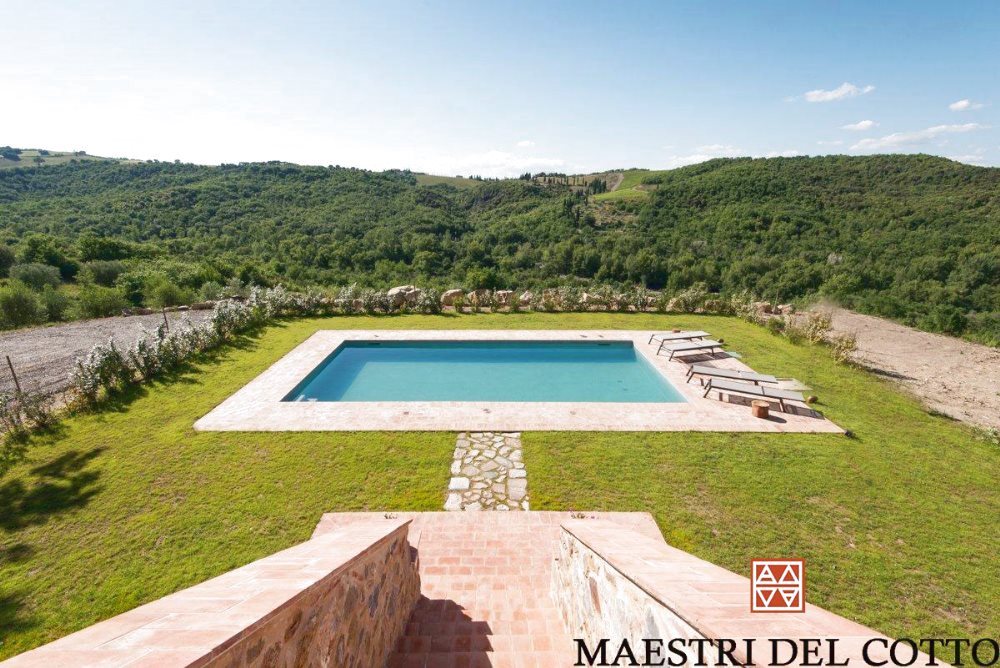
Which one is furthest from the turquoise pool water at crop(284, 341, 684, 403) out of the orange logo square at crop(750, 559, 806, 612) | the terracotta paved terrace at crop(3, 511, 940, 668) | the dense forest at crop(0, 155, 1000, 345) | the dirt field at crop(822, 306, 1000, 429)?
the dense forest at crop(0, 155, 1000, 345)

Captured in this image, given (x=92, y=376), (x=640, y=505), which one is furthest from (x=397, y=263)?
(x=640, y=505)

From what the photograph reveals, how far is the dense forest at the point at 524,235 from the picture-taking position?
23344mm

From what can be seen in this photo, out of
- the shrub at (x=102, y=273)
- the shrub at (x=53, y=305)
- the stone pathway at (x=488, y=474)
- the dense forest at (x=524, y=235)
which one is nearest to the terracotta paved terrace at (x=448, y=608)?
the stone pathway at (x=488, y=474)

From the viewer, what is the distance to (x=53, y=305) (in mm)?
16141

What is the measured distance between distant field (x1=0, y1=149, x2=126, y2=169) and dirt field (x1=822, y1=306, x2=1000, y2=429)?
87222 millimetres

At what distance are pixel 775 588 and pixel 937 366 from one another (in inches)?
504

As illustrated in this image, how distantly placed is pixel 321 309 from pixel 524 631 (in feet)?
45.5

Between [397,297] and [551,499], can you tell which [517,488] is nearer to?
[551,499]

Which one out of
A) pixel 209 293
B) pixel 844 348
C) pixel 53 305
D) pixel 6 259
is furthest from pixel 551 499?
pixel 6 259

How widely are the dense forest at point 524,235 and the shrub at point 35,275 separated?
3.5 inches

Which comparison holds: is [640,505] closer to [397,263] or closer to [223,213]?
[397,263]

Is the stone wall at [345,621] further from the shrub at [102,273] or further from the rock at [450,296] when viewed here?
the shrub at [102,273]

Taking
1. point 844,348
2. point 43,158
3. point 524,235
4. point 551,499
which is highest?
point 43,158

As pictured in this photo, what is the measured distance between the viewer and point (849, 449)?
6797mm
